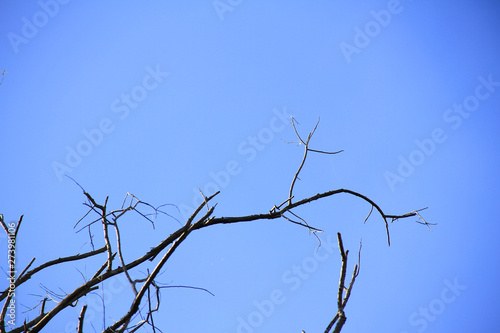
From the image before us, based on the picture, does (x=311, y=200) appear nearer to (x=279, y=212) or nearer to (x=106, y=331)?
(x=279, y=212)

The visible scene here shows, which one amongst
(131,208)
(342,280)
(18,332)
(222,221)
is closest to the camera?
(342,280)

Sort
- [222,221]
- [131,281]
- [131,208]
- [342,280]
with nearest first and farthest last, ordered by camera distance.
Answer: [342,280] → [131,281] → [222,221] → [131,208]

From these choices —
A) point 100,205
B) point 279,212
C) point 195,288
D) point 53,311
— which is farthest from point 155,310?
point 279,212

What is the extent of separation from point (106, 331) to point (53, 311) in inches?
6.9

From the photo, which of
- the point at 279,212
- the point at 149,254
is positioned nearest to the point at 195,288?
the point at 149,254

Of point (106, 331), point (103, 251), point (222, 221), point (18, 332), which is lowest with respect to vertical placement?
point (106, 331)

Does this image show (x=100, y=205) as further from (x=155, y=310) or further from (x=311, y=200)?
(x=311, y=200)

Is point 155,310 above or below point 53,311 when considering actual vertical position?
below

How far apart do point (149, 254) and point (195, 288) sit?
32 centimetres

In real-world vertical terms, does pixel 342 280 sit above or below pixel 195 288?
below

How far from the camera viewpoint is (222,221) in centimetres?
152

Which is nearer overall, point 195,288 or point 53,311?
point 53,311

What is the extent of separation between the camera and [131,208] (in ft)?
5.86

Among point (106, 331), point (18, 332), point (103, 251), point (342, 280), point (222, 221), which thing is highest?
point (103, 251)
